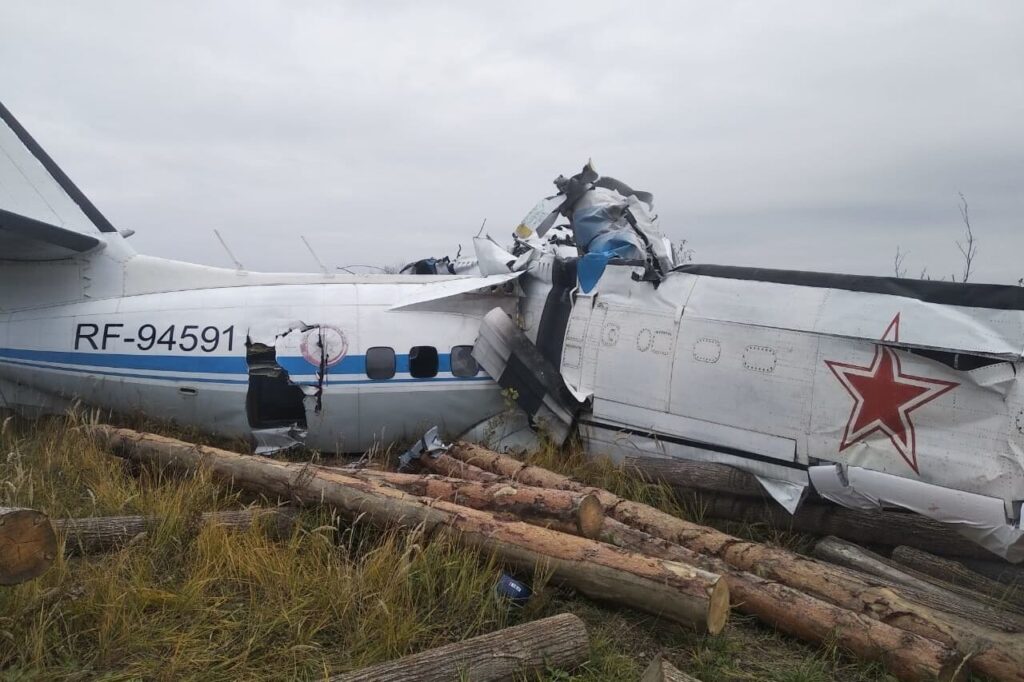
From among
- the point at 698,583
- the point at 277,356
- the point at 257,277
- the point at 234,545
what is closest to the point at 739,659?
the point at 698,583

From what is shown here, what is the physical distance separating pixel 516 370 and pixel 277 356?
2.84 m

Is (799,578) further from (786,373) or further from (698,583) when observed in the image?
(786,373)

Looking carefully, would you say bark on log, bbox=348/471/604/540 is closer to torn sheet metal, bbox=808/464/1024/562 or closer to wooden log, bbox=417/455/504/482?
wooden log, bbox=417/455/504/482

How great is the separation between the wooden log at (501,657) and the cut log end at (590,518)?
0.91 metres

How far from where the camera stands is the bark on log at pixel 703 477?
21.0ft

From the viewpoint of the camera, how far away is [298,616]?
437 centimetres

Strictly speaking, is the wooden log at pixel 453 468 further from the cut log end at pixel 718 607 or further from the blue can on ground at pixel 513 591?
the cut log end at pixel 718 607

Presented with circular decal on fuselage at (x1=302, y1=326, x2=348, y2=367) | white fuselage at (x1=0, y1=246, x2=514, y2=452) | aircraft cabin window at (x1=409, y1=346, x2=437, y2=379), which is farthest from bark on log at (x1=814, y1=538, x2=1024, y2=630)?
circular decal on fuselage at (x1=302, y1=326, x2=348, y2=367)

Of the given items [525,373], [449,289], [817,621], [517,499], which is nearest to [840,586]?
[817,621]

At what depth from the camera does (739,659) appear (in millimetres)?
4332

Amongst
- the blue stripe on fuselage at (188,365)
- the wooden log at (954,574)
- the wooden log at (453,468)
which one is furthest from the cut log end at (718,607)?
the blue stripe on fuselage at (188,365)

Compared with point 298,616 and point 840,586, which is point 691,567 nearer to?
point 840,586

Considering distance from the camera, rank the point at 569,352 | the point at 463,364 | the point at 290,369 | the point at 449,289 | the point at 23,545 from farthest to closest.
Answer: the point at 449,289 → the point at 463,364 → the point at 290,369 → the point at 569,352 → the point at 23,545

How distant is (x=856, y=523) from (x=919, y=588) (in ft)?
3.28
